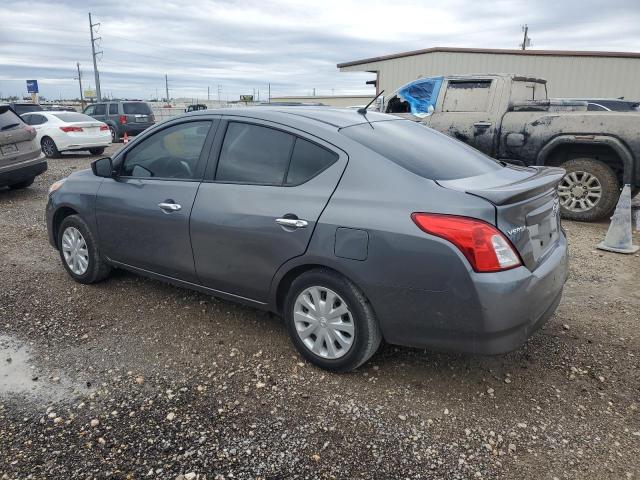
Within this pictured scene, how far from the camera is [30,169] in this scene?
29.0 ft

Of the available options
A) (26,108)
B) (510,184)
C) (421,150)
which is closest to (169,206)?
(421,150)

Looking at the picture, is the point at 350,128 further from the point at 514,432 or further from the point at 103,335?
the point at 103,335

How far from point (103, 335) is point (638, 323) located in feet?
13.3

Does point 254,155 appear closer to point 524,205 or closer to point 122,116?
point 524,205

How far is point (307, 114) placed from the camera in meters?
3.41

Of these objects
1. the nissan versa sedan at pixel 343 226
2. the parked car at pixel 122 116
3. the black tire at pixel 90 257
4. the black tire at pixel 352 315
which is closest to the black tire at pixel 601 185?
the nissan versa sedan at pixel 343 226

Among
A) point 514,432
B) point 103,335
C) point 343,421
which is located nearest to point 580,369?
point 514,432

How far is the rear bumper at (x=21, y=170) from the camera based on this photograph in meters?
8.44

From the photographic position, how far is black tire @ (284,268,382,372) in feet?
9.37

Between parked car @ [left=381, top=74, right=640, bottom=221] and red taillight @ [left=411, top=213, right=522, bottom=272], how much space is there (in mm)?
3965

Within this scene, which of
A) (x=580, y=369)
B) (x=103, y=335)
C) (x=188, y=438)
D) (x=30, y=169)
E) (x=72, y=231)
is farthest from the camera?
(x=30, y=169)

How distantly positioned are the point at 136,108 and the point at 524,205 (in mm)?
20662

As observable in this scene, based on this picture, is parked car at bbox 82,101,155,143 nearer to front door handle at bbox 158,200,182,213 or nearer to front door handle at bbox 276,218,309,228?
front door handle at bbox 158,200,182,213

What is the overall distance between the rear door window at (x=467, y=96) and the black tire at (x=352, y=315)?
588 centimetres
